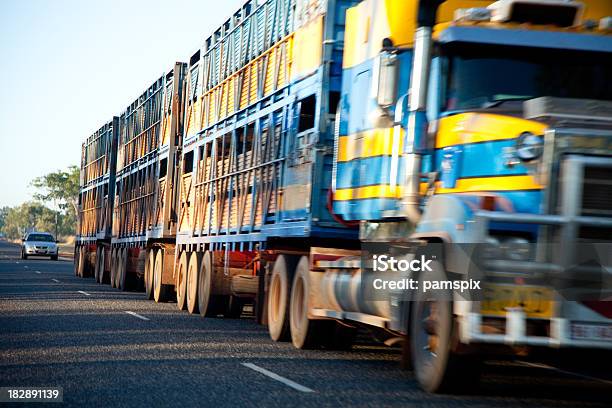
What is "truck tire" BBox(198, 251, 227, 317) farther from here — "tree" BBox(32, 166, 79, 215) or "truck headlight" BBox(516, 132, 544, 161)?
"tree" BBox(32, 166, 79, 215)

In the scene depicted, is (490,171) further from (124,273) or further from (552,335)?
(124,273)

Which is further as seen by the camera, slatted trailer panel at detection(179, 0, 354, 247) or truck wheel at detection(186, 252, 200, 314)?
truck wheel at detection(186, 252, 200, 314)

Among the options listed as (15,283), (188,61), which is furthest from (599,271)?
(15,283)

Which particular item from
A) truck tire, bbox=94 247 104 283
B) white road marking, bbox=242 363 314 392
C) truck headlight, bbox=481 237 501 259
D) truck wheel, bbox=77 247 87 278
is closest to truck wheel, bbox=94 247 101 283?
truck tire, bbox=94 247 104 283

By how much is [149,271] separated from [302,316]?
40.4 ft

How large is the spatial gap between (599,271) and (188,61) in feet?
55.8

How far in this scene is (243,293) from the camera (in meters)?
18.2

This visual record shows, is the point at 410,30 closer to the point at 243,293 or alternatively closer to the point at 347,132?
the point at 347,132

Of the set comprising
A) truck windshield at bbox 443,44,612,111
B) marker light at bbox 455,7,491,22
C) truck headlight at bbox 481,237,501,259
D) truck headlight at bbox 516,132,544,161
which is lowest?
truck headlight at bbox 481,237,501,259

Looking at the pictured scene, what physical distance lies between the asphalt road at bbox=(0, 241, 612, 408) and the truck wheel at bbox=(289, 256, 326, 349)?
229mm

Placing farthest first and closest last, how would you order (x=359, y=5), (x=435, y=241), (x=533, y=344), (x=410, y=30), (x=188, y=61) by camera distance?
(x=188, y=61)
(x=359, y=5)
(x=410, y=30)
(x=435, y=241)
(x=533, y=344)

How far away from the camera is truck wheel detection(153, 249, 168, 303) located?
23891 mm

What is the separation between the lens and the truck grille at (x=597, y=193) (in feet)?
28.1

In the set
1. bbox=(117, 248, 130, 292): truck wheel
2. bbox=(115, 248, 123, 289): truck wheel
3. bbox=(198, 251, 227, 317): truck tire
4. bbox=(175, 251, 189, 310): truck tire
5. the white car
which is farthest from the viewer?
the white car
